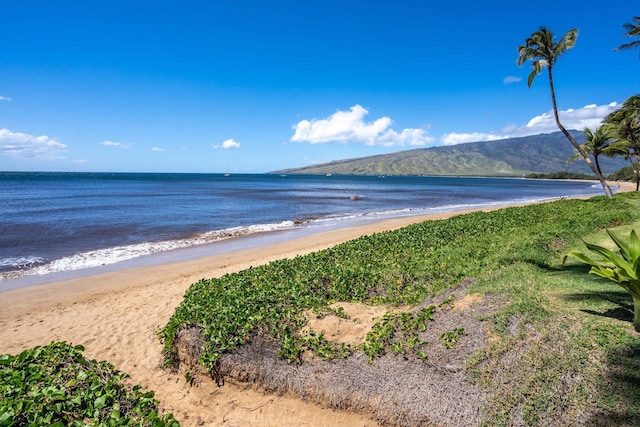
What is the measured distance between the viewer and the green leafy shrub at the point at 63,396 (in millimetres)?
3194

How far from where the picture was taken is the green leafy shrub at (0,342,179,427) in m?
3.19

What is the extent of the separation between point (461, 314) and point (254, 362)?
398 cm

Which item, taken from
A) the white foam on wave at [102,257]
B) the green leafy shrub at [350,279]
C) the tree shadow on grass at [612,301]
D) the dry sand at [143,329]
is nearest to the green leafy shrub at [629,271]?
the tree shadow on grass at [612,301]

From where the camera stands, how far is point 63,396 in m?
3.49

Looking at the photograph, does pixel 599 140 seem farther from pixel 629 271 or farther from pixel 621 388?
pixel 621 388

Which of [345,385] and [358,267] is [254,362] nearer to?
[345,385]

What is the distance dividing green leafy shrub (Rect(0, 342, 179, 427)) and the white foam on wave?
13271mm

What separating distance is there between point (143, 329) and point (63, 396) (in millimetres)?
→ 6033

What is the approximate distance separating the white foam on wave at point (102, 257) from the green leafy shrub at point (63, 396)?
13271 mm

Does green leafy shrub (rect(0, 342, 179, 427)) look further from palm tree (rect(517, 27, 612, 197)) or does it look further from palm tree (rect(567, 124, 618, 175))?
palm tree (rect(567, 124, 618, 175))

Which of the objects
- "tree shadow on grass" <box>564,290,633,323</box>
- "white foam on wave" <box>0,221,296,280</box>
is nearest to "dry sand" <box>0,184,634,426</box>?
"white foam on wave" <box>0,221,296,280</box>

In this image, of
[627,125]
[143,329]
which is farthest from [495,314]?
[627,125]

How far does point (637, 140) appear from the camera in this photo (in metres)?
33.7

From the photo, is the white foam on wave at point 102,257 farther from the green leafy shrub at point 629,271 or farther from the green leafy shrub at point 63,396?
the green leafy shrub at point 629,271
